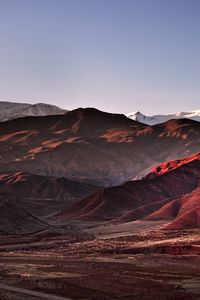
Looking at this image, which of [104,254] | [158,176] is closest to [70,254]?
[104,254]

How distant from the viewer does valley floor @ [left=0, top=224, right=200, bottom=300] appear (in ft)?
181

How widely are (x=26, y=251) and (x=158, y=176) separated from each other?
99247mm

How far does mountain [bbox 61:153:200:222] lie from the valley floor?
31.2 meters

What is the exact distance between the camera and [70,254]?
88.1 meters

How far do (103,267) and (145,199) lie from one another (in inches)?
3983

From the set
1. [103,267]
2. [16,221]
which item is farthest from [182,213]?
[103,267]

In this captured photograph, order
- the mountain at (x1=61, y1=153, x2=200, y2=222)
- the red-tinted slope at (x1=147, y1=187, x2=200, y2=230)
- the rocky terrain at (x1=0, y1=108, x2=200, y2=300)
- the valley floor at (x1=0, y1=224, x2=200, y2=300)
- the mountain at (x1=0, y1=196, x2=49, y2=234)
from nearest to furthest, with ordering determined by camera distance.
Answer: the valley floor at (x1=0, y1=224, x2=200, y2=300), the rocky terrain at (x1=0, y1=108, x2=200, y2=300), the red-tinted slope at (x1=147, y1=187, x2=200, y2=230), the mountain at (x1=0, y1=196, x2=49, y2=234), the mountain at (x1=61, y1=153, x2=200, y2=222)

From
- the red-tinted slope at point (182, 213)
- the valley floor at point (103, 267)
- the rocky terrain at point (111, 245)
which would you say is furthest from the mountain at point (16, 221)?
the red-tinted slope at point (182, 213)

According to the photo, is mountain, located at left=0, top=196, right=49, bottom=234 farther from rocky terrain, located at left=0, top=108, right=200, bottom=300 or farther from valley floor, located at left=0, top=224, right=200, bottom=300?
valley floor, located at left=0, top=224, right=200, bottom=300

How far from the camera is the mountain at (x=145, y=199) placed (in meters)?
146

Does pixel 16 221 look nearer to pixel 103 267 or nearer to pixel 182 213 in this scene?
pixel 182 213

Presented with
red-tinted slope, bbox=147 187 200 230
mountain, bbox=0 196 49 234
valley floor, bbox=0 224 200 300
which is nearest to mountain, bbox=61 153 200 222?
red-tinted slope, bbox=147 187 200 230

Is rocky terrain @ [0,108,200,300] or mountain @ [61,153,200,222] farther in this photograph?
mountain @ [61,153,200,222]

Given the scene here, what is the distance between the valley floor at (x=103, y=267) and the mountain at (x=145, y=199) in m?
31.2
